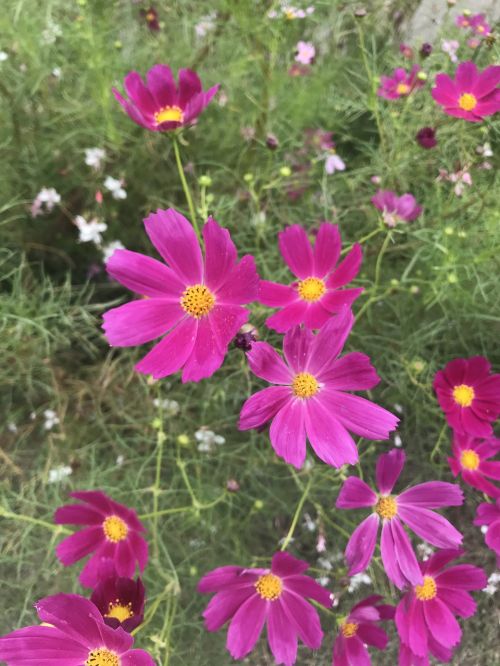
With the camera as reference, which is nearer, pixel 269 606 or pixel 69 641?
pixel 69 641

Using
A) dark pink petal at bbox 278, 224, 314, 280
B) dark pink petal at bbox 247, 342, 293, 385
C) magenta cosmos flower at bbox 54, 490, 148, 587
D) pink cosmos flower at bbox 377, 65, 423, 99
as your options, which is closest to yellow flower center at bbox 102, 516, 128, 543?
magenta cosmos flower at bbox 54, 490, 148, 587

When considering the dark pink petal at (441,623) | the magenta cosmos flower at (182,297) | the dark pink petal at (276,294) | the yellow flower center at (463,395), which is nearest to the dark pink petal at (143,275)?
the magenta cosmos flower at (182,297)

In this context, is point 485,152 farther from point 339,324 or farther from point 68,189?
point 68,189

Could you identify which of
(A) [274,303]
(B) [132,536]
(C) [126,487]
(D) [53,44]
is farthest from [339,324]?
(D) [53,44]

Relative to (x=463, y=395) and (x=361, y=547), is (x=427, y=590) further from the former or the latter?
(x=463, y=395)

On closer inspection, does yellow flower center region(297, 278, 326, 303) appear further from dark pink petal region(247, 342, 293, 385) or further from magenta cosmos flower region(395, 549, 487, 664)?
magenta cosmos flower region(395, 549, 487, 664)

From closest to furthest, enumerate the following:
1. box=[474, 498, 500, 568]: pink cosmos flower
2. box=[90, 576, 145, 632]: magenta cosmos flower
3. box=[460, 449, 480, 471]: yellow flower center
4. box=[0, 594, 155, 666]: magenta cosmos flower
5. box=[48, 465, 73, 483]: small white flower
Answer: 1. box=[0, 594, 155, 666]: magenta cosmos flower
2. box=[90, 576, 145, 632]: magenta cosmos flower
3. box=[474, 498, 500, 568]: pink cosmos flower
4. box=[460, 449, 480, 471]: yellow flower center
5. box=[48, 465, 73, 483]: small white flower

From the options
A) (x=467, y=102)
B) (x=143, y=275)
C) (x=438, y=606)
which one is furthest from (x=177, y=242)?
(x=438, y=606)
